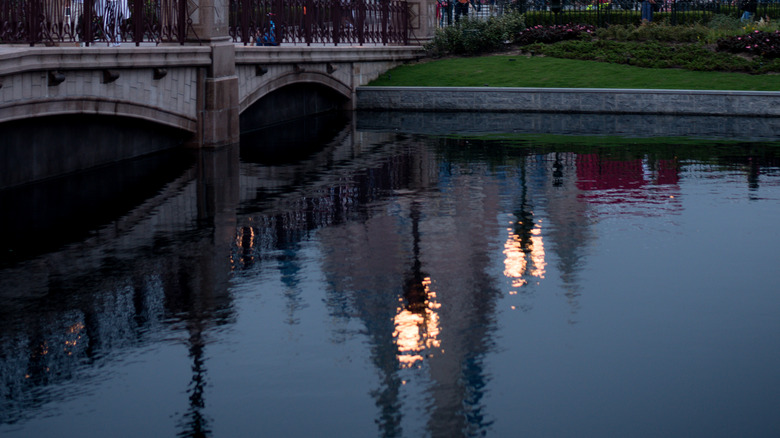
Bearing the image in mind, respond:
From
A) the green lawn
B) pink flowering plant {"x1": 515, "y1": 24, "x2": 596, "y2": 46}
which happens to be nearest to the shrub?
pink flowering plant {"x1": 515, "y1": 24, "x2": 596, "y2": 46}

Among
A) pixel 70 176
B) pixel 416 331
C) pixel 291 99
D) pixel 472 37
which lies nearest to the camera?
pixel 416 331

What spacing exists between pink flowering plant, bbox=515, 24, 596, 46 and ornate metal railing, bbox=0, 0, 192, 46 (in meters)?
18.1

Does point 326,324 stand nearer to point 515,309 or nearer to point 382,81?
point 515,309

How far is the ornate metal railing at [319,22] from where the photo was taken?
22.9 m

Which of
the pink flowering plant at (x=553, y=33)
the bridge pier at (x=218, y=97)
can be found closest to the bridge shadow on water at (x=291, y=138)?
the bridge pier at (x=218, y=97)

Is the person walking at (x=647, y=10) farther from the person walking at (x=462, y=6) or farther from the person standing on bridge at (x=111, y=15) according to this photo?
the person standing on bridge at (x=111, y=15)

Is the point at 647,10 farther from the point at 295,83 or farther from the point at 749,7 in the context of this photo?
the point at 295,83

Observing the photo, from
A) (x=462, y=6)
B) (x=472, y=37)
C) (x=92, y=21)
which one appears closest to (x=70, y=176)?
(x=92, y=21)

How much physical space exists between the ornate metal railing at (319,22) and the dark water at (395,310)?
26.0 feet

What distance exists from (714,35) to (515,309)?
25973mm

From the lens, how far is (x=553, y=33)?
34.9 m

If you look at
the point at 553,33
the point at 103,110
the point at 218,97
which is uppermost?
the point at 553,33

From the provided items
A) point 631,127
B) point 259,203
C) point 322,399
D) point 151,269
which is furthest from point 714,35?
point 322,399

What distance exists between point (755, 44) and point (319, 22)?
12.4 metres
